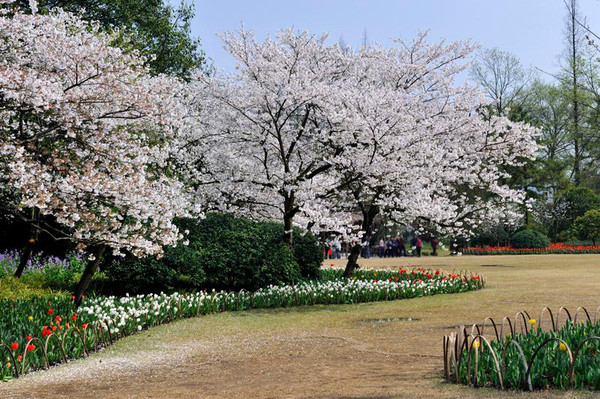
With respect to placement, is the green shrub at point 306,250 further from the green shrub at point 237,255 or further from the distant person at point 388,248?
the distant person at point 388,248

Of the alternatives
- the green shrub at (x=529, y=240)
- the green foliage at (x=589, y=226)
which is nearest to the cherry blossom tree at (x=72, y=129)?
the green shrub at (x=529, y=240)

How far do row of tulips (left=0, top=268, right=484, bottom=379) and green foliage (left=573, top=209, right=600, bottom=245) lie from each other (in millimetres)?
24810

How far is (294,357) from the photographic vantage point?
8.30m

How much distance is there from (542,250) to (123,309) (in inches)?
1255

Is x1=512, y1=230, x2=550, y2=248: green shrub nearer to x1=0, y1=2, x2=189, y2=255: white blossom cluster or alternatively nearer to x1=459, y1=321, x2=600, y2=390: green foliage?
x1=0, y1=2, x2=189, y2=255: white blossom cluster

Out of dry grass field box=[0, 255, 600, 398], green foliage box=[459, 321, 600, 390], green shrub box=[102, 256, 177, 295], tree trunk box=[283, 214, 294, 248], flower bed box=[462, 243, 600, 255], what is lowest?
dry grass field box=[0, 255, 600, 398]

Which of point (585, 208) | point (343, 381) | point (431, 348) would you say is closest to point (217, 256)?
point (431, 348)

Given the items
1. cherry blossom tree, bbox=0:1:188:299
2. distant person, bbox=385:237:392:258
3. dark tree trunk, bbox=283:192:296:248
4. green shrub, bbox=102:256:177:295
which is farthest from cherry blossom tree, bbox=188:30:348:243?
distant person, bbox=385:237:392:258

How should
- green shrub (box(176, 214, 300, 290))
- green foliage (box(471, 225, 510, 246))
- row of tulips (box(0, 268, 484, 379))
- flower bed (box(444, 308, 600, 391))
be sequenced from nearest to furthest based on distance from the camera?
flower bed (box(444, 308, 600, 391)) → row of tulips (box(0, 268, 484, 379)) → green shrub (box(176, 214, 300, 290)) → green foliage (box(471, 225, 510, 246))

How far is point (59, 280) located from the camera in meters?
15.5

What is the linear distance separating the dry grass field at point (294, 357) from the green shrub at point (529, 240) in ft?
83.0

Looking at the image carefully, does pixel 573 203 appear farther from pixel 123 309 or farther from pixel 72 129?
pixel 72 129

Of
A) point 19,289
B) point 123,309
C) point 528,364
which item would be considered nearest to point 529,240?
point 19,289

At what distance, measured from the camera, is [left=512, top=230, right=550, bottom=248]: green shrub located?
Answer: 37.8 m
